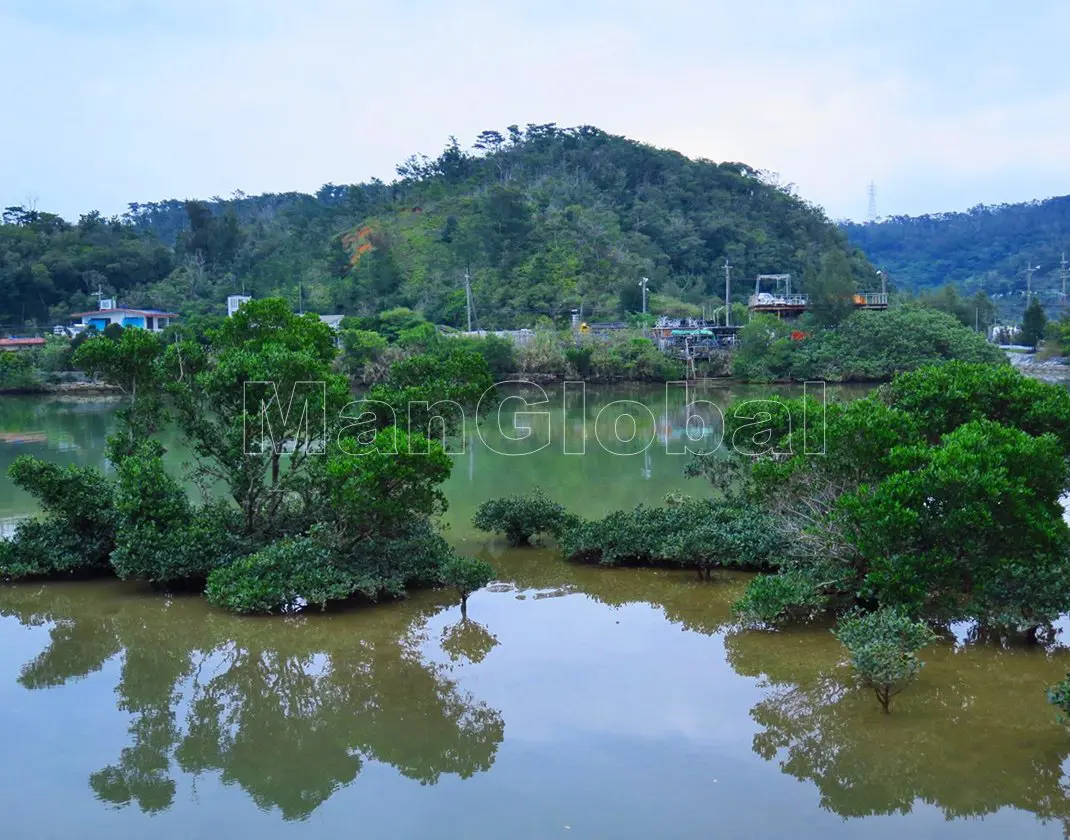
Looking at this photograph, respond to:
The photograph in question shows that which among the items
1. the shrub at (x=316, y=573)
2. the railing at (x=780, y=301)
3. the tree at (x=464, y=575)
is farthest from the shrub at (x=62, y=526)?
the railing at (x=780, y=301)

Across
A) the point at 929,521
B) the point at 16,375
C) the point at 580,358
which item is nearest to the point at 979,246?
the point at 580,358

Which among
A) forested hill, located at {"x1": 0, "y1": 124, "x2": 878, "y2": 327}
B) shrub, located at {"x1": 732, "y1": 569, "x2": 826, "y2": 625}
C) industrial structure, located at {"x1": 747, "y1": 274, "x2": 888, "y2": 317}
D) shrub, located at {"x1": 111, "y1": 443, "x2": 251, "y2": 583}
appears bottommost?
shrub, located at {"x1": 732, "y1": 569, "x2": 826, "y2": 625}

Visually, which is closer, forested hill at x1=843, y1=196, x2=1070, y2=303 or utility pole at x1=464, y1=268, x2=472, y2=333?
utility pole at x1=464, y1=268, x2=472, y2=333

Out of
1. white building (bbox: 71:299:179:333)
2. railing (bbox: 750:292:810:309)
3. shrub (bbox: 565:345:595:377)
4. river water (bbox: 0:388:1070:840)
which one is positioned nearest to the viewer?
river water (bbox: 0:388:1070:840)

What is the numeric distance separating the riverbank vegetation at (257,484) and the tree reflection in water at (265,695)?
428mm

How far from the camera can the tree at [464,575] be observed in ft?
31.0

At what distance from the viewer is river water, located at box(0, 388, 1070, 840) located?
19.2 feet

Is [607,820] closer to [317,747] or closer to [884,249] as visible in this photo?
[317,747]

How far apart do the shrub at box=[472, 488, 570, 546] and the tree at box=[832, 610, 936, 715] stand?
16.2 ft

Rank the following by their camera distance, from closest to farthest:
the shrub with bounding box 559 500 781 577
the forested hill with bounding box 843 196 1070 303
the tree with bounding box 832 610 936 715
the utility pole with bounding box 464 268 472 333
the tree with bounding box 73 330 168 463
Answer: the tree with bounding box 832 610 936 715 < the shrub with bounding box 559 500 781 577 < the tree with bounding box 73 330 168 463 < the utility pole with bounding box 464 268 472 333 < the forested hill with bounding box 843 196 1070 303

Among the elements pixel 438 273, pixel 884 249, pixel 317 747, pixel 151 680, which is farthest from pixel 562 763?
pixel 884 249

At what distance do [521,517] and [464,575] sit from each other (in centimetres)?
268

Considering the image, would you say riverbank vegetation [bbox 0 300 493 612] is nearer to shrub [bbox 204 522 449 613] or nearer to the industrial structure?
shrub [bbox 204 522 449 613]

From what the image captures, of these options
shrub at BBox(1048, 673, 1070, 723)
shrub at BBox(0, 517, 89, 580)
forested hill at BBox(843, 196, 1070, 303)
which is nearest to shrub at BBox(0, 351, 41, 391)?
shrub at BBox(0, 517, 89, 580)
